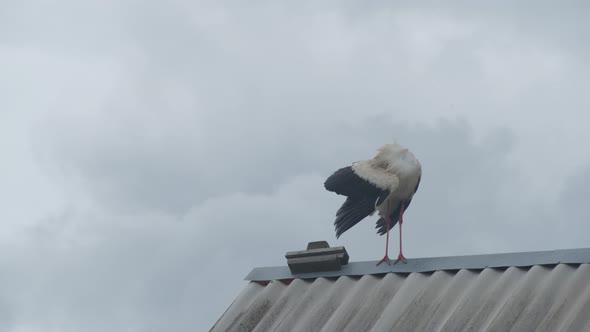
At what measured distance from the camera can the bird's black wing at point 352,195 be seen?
29.3 feet

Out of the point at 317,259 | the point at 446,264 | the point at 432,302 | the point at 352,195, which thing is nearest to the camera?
the point at 432,302

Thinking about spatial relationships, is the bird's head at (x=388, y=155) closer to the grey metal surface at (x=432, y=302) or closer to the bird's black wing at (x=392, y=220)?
the bird's black wing at (x=392, y=220)

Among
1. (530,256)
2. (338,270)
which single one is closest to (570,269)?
(530,256)

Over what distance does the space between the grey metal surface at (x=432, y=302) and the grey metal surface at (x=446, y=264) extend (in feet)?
0.06

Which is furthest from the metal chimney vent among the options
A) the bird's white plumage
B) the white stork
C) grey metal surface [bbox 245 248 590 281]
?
the bird's white plumage

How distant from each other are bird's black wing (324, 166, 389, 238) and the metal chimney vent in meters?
1.33

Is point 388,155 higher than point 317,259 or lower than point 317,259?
higher

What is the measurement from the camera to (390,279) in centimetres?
706

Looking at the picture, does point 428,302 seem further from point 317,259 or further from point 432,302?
point 317,259

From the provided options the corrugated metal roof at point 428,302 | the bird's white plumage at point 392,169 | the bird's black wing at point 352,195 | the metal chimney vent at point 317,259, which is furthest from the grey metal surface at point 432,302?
the bird's white plumage at point 392,169

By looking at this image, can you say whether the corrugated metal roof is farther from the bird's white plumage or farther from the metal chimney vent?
the bird's white plumage

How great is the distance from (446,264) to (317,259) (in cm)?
109

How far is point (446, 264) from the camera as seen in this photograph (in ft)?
23.1

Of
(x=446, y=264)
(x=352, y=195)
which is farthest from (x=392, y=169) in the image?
(x=446, y=264)
